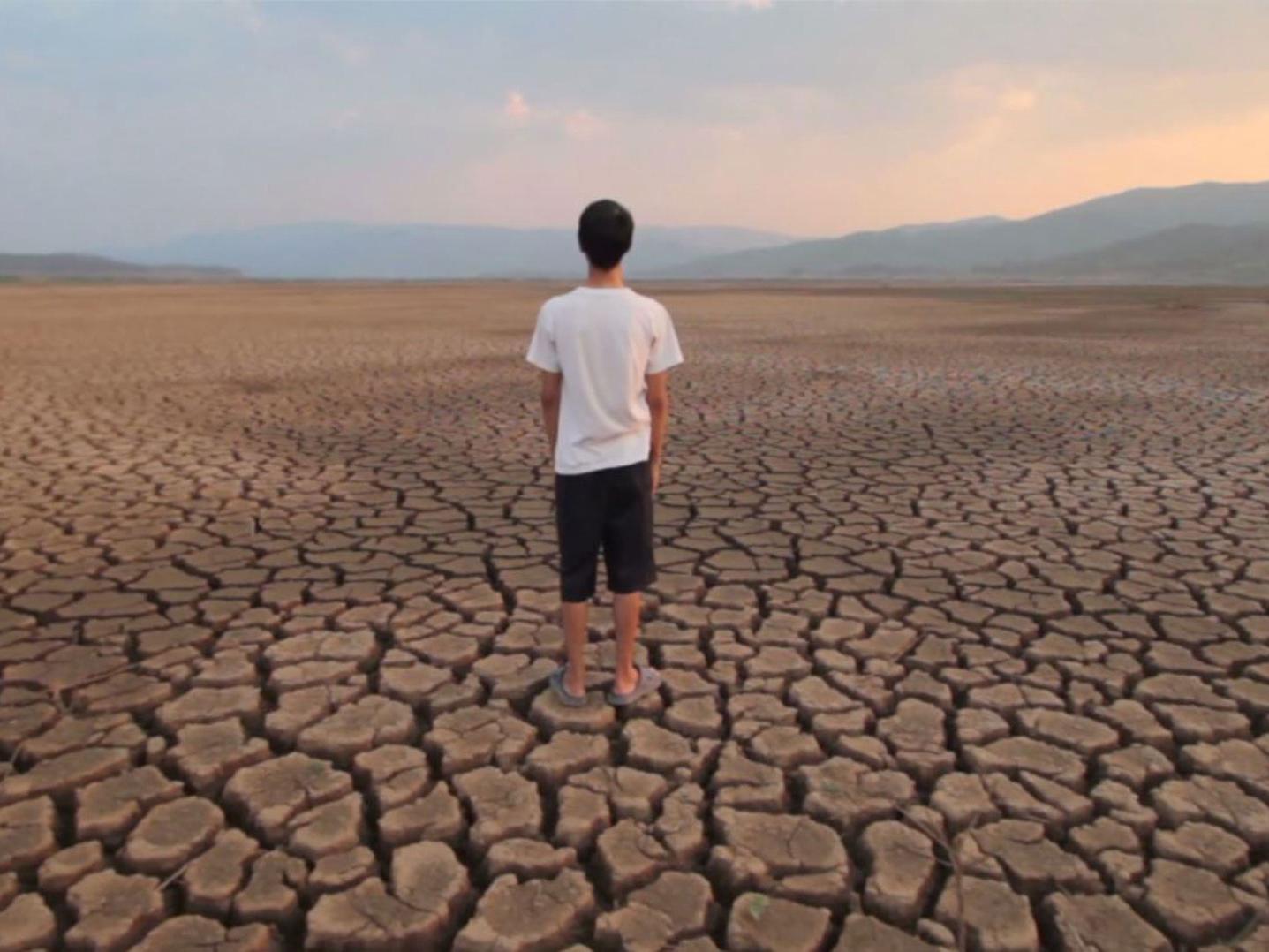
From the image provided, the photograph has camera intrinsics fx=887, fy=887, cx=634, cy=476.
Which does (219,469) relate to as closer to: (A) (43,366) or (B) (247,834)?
(B) (247,834)

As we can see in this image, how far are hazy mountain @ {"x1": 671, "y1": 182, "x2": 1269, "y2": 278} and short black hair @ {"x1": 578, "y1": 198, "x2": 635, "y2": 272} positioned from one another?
12877cm

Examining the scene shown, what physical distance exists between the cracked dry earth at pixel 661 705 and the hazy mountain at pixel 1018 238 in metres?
127

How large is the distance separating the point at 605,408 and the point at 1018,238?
557ft

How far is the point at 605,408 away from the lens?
81.6 inches

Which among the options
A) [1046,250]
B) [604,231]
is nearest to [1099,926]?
[604,231]

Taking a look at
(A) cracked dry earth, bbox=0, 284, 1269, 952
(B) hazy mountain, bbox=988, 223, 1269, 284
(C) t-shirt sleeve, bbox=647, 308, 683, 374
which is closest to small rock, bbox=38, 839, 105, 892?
(A) cracked dry earth, bbox=0, 284, 1269, 952

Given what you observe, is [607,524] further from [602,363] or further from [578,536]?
[602,363]

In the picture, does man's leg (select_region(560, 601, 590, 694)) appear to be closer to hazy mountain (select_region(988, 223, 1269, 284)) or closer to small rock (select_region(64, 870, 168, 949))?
small rock (select_region(64, 870, 168, 949))

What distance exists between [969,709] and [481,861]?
1318 millimetres

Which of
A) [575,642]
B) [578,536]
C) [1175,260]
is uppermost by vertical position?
[1175,260]

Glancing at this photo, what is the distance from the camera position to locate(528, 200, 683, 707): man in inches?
79.7

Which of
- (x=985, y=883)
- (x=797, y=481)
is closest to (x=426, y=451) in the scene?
(x=797, y=481)

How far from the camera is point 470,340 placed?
13203mm

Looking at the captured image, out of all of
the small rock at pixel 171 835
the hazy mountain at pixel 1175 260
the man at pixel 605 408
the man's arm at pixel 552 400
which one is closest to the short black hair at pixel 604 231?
the man at pixel 605 408
